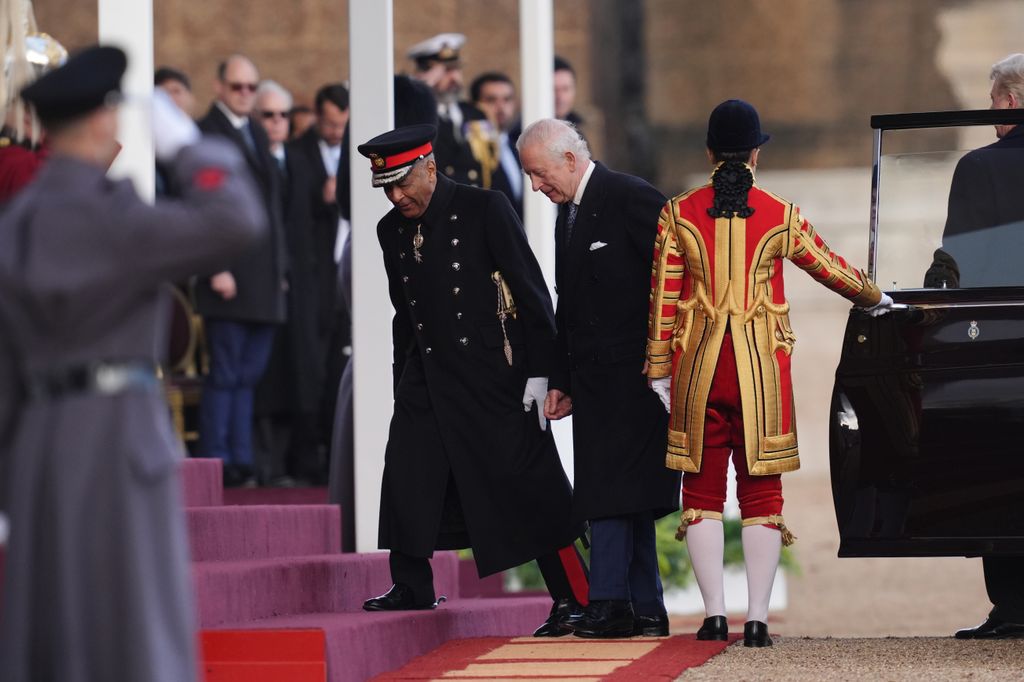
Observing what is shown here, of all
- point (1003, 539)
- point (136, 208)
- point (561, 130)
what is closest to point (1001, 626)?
point (1003, 539)

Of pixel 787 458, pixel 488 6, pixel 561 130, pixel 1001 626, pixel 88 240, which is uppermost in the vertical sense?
pixel 488 6

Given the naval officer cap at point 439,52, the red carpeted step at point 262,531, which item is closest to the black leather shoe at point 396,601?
the red carpeted step at point 262,531

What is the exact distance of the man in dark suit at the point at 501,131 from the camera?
39.9 feet

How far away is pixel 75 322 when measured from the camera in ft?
14.5

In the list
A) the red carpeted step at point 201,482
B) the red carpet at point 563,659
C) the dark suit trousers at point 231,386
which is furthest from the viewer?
the dark suit trousers at point 231,386

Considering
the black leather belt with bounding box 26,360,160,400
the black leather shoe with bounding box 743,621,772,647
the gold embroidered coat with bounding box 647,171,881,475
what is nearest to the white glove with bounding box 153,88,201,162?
the black leather belt with bounding box 26,360,160,400


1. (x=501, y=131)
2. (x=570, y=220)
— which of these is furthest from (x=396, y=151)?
(x=501, y=131)

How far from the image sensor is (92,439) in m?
4.41

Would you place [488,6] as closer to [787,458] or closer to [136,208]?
[787,458]

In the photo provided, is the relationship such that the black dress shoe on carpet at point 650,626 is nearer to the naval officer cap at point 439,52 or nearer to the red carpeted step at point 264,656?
the red carpeted step at point 264,656

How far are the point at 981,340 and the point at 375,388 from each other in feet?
8.21

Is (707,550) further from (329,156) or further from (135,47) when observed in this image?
(329,156)

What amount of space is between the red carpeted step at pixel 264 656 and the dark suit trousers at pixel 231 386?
4242 mm

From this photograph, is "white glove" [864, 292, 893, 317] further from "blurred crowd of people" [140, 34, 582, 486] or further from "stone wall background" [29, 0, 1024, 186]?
"stone wall background" [29, 0, 1024, 186]
